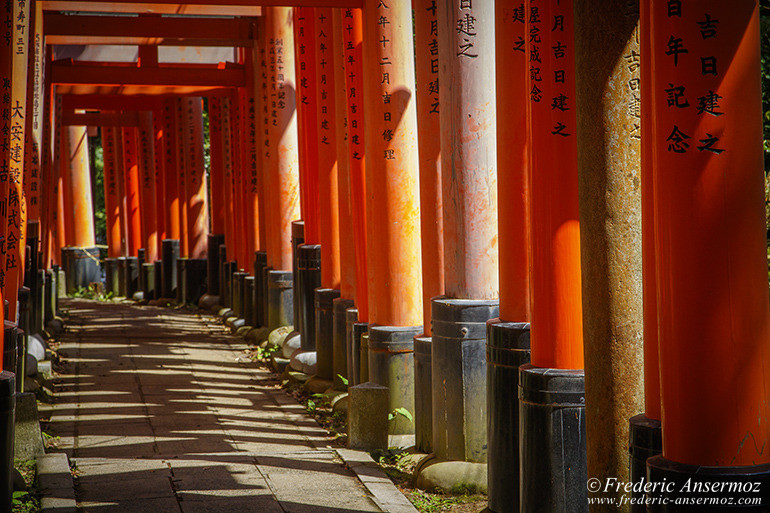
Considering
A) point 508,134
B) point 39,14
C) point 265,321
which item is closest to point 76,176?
point 265,321

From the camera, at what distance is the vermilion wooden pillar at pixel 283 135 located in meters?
11.9

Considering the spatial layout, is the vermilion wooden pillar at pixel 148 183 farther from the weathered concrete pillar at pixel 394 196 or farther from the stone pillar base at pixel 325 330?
the weathered concrete pillar at pixel 394 196

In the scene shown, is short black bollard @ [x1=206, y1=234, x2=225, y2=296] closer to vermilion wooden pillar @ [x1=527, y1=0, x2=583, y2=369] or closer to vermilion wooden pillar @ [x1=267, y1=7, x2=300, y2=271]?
vermilion wooden pillar @ [x1=267, y1=7, x2=300, y2=271]

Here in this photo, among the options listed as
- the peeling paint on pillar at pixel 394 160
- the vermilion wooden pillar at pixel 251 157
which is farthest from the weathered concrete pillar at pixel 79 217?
the peeling paint on pillar at pixel 394 160

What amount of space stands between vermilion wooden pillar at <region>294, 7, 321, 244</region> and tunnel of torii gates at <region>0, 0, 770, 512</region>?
1.0 inches

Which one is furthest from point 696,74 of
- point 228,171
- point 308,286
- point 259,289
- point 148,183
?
point 148,183

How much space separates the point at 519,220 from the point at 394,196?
2094mm

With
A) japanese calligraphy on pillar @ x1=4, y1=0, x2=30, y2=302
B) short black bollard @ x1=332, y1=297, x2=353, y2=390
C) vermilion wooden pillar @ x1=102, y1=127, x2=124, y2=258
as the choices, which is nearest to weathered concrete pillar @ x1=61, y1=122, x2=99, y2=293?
vermilion wooden pillar @ x1=102, y1=127, x2=124, y2=258

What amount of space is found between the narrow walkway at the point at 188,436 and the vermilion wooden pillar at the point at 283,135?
6.00ft

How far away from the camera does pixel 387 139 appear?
7055 mm

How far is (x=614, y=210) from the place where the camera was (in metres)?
3.77

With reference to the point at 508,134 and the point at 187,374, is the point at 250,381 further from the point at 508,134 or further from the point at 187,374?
the point at 508,134

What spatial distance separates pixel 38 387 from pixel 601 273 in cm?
651

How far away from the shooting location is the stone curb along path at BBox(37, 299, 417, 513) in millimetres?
5594
